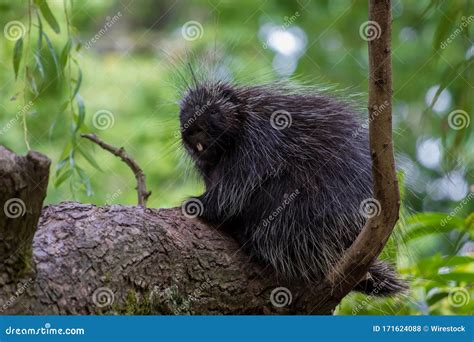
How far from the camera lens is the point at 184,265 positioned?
91.9 inches

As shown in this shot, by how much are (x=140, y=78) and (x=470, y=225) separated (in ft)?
12.5

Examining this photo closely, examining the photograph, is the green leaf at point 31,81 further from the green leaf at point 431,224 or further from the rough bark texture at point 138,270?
the green leaf at point 431,224

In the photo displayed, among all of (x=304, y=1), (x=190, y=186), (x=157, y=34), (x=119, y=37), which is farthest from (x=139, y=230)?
(x=119, y=37)

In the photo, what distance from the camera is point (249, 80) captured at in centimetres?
316

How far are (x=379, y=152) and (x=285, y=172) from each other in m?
0.64

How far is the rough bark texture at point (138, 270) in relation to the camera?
2.04m

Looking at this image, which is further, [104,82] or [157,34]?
[157,34]

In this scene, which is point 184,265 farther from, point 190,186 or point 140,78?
point 140,78

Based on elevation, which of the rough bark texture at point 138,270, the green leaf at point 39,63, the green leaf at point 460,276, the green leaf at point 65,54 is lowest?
the rough bark texture at point 138,270

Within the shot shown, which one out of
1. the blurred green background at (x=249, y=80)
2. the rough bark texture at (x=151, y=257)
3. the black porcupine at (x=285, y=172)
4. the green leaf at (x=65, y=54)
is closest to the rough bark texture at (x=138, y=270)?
the rough bark texture at (x=151, y=257)

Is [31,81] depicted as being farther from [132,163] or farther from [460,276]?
[460,276]

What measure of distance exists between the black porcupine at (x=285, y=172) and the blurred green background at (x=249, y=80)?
281mm

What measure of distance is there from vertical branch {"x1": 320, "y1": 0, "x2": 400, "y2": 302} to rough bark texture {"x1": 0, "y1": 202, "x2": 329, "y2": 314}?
270 mm

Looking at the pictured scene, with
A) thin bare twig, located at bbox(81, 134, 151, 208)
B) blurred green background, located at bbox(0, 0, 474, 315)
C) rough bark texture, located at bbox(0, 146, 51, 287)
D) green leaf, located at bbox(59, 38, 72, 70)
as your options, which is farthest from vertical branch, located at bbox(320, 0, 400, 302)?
green leaf, located at bbox(59, 38, 72, 70)
